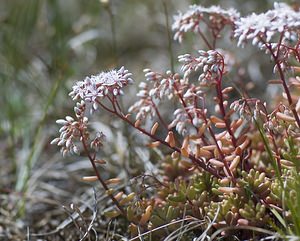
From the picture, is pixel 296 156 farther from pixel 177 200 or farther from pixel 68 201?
pixel 68 201

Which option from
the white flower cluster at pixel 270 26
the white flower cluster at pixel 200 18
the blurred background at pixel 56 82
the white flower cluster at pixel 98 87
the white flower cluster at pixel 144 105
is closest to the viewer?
the white flower cluster at pixel 270 26

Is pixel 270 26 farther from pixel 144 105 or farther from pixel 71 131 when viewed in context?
pixel 71 131

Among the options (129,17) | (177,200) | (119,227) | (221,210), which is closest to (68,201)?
(119,227)

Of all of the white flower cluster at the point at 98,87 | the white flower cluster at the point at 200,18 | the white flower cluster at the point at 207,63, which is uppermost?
the white flower cluster at the point at 200,18

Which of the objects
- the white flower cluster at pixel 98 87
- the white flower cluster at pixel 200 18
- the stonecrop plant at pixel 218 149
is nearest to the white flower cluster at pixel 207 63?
the stonecrop plant at pixel 218 149

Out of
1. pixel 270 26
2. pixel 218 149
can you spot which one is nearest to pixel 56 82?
pixel 218 149

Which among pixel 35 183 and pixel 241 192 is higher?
pixel 241 192

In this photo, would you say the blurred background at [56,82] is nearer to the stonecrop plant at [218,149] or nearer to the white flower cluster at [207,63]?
the stonecrop plant at [218,149]
